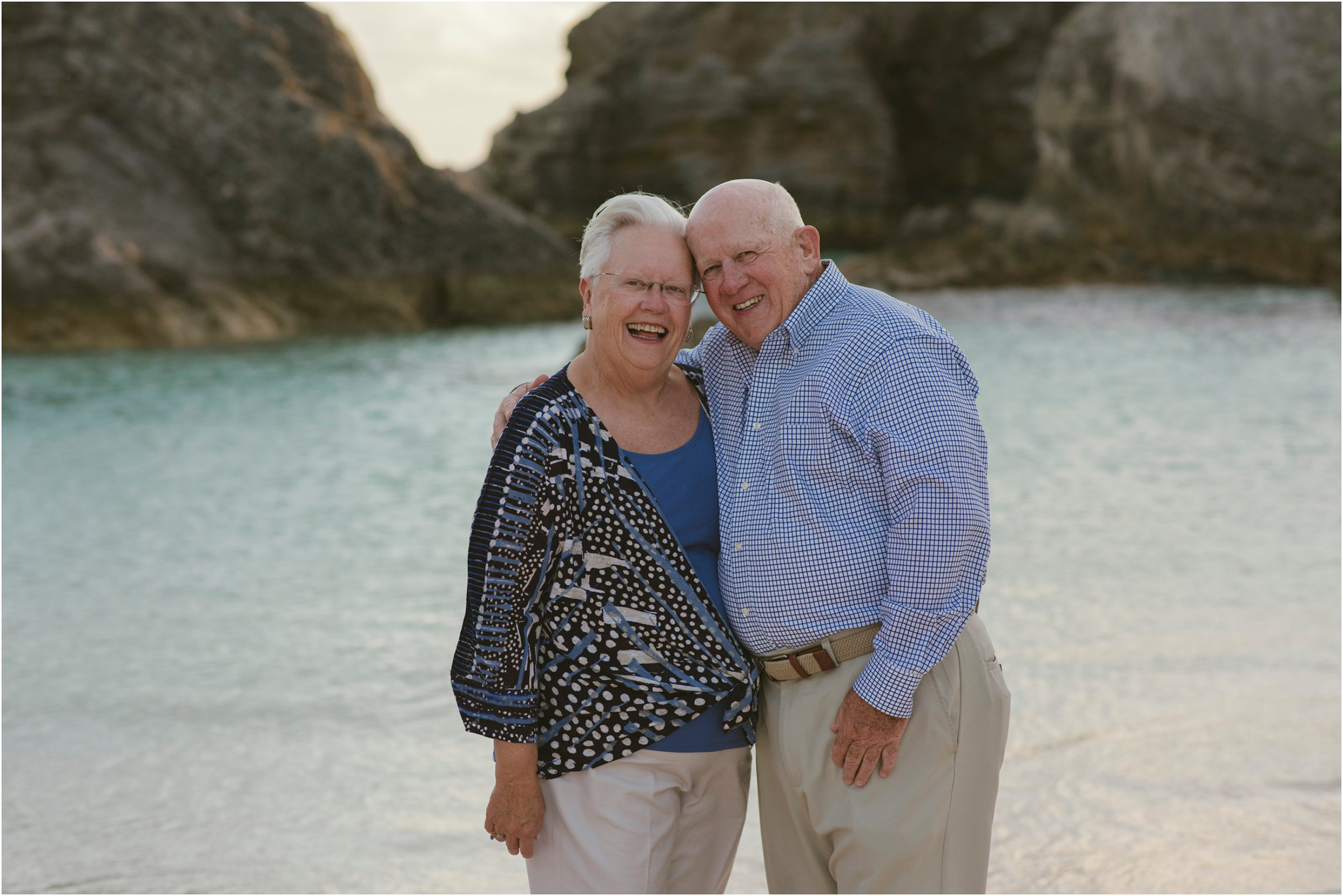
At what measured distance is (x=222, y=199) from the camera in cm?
2300

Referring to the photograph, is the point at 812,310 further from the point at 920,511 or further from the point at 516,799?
the point at 516,799

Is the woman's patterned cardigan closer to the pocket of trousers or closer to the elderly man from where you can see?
the elderly man

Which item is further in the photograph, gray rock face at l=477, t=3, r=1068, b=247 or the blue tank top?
gray rock face at l=477, t=3, r=1068, b=247

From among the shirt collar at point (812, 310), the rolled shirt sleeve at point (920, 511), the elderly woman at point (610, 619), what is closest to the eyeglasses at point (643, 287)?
the elderly woman at point (610, 619)

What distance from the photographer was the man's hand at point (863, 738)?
2095mm

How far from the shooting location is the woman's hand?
6.99 feet

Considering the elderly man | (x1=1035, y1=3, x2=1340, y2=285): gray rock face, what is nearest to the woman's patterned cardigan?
the elderly man

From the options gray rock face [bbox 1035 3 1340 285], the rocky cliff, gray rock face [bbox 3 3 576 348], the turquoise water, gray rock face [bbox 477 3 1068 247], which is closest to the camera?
the turquoise water

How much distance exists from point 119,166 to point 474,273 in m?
7.11

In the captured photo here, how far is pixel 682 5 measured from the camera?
40.4 metres

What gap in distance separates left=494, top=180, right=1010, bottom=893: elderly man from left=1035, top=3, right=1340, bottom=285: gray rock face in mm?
25627

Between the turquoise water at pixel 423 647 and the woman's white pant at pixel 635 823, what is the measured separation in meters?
1.02

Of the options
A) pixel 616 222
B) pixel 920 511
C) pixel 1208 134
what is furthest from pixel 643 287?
pixel 1208 134

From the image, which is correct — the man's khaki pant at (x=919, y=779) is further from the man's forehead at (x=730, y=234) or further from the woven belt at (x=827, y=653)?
the man's forehead at (x=730, y=234)
